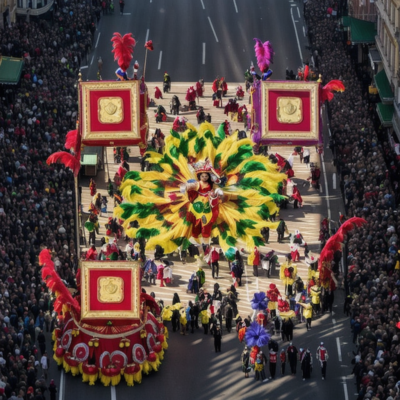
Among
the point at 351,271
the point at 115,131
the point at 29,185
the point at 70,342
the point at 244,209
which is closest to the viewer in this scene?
the point at 244,209

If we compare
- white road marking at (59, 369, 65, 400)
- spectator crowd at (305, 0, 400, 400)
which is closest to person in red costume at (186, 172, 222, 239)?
spectator crowd at (305, 0, 400, 400)

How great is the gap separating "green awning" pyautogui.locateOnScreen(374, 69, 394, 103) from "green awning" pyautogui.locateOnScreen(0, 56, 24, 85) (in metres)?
21.6

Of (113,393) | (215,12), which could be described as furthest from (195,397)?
(215,12)

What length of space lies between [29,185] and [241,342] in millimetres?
16945

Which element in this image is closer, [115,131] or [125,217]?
[125,217]

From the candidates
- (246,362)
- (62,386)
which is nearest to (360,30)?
(246,362)

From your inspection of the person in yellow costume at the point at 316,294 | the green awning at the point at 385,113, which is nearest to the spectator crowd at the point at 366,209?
the green awning at the point at 385,113

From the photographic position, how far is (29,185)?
100062 mm

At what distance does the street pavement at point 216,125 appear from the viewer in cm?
8469

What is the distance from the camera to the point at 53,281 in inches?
3292

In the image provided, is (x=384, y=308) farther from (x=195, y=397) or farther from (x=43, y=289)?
(x=43, y=289)

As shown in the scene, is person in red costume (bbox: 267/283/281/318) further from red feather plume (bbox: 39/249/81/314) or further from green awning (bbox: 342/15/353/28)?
green awning (bbox: 342/15/353/28)

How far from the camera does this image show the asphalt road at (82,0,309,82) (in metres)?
131

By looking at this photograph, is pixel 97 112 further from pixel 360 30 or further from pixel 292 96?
pixel 360 30
